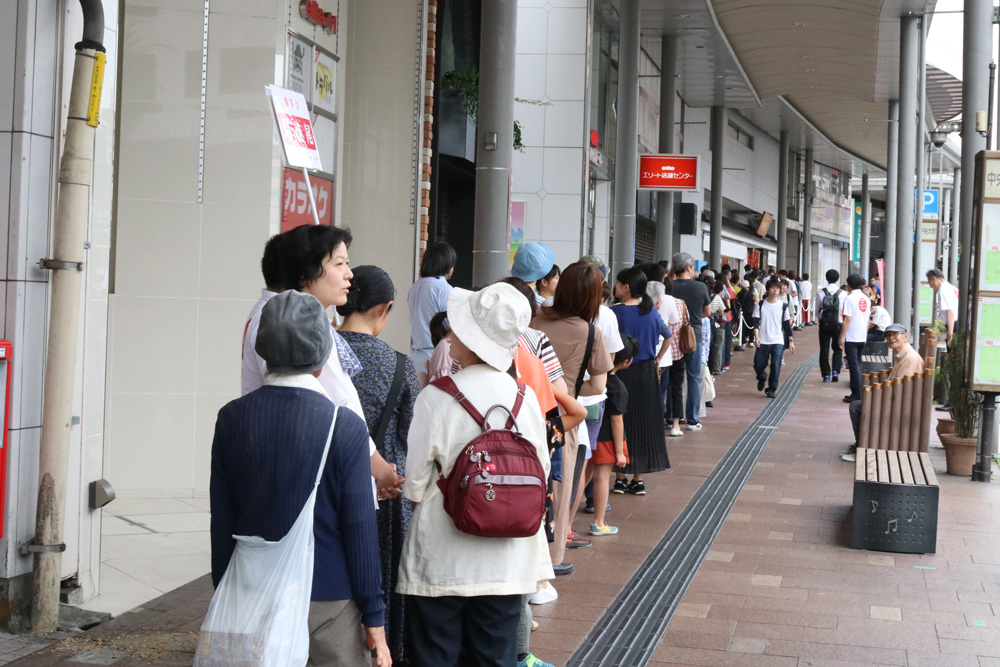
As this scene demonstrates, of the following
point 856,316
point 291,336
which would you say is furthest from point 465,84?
point 291,336

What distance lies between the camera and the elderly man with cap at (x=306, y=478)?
2748mm

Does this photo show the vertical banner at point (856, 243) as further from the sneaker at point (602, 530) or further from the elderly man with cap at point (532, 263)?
the elderly man with cap at point (532, 263)

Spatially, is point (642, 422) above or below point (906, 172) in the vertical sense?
below

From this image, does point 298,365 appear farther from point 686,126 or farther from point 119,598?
point 686,126

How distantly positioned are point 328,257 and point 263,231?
14.2ft

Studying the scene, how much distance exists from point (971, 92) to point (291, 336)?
10603mm

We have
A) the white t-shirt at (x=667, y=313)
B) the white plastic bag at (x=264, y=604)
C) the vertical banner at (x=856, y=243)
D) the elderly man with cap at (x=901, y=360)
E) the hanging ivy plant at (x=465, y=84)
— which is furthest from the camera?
the vertical banner at (x=856, y=243)

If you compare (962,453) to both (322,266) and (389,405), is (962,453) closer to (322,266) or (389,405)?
(389,405)

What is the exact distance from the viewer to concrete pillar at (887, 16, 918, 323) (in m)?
19.4

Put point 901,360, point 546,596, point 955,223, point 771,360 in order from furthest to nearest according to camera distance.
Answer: point 955,223
point 771,360
point 901,360
point 546,596

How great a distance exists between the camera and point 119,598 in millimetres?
5516

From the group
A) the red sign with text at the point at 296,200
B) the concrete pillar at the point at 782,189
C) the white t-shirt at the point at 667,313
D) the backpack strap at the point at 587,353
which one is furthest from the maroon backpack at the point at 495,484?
the concrete pillar at the point at 782,189

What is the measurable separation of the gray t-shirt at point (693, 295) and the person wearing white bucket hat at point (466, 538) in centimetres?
977

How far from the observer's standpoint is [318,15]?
28.6 feet
